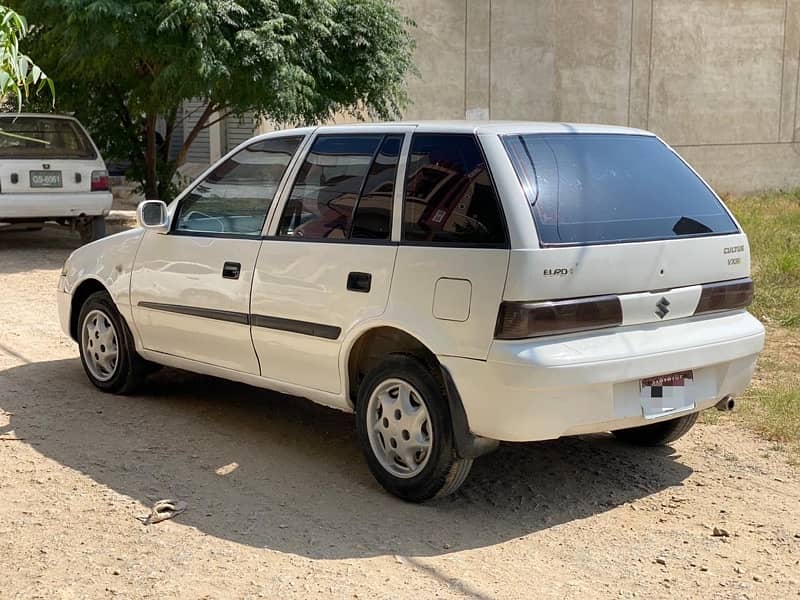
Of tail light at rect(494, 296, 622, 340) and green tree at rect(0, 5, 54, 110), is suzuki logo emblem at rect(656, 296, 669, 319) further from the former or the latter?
green tree at rect(0, 5, 54, 110)

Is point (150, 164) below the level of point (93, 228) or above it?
above

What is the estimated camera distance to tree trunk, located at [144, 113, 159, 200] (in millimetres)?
15609

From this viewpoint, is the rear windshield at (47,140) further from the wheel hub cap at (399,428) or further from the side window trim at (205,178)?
the wheel hub cap at (399,428)

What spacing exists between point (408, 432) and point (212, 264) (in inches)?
66.5

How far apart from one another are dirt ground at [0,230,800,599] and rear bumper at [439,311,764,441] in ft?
1.66

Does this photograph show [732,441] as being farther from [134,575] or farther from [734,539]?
[134,575]

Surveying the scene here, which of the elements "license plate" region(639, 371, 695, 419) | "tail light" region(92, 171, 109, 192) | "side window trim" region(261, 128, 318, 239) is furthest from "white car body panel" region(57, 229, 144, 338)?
"tail light" region(92, 171, 109, 192)

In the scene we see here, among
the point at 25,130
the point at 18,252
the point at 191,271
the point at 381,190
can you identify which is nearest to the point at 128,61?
the point at 25,130

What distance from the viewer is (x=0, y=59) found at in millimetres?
3391

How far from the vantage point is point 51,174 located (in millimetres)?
13141

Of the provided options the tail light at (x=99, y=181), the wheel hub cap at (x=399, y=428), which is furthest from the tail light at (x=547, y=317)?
the tail light at (x=99, y=181)

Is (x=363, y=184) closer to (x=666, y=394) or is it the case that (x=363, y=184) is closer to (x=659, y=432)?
(x=666, y=394)

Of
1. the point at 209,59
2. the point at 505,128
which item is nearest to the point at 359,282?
the point at 505,128

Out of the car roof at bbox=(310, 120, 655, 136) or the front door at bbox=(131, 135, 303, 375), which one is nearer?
the car roof at bbox=(310, 120, 655, 136)
